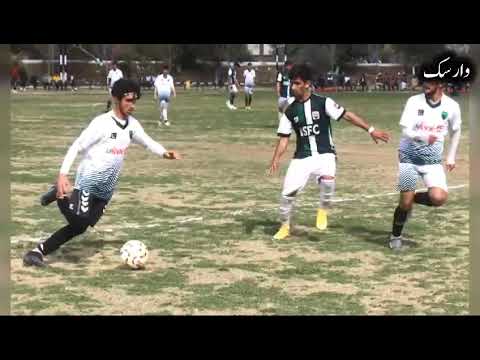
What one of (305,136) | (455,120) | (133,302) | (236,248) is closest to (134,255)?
(133,302)

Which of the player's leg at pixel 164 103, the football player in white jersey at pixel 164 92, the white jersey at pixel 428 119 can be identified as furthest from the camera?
the football player in white jersey at pixel 164 92

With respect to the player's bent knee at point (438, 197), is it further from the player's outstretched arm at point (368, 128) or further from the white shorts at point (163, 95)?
the white shorts at point (163, 95)

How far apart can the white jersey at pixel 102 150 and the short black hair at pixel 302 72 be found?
90.2 inches

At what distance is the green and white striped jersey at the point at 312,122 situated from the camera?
9273 millimetres

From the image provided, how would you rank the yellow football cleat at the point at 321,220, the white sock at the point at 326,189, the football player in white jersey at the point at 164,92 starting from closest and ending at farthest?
1. the white sock at the point at 326,189
2. the yellow football cleat at the point at 321,220
3. the football player in white jersey at the point at 164,92

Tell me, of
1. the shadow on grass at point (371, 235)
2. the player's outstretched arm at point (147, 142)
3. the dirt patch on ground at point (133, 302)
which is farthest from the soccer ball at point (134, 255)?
the shadow on grass at point (371, 235)

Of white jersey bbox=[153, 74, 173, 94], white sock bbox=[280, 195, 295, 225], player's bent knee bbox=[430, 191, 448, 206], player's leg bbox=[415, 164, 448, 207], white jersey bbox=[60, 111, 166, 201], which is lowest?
white sock bbox=[280, 195, 295, 225]

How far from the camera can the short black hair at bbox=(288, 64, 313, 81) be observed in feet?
29.9

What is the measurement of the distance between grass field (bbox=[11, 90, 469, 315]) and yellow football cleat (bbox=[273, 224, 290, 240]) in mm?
138

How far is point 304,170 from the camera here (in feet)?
30.8

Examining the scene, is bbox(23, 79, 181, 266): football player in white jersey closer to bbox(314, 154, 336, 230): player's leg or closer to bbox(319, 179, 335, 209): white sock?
bbox(314, 154, 336, 230): player's leg

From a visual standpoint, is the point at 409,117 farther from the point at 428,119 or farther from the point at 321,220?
the point at 321,220

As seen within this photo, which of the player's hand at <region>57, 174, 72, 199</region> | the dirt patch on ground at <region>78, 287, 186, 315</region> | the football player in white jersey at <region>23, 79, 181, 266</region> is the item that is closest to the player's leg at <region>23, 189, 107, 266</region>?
the football player in white jersey at <region>23, 79, 181, 266</region>

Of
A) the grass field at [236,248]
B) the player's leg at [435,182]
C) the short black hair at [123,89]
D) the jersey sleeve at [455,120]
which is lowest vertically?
the grass field at [236,248]
